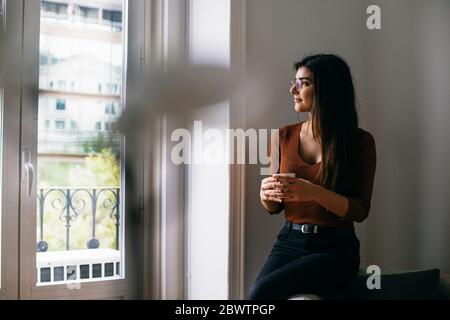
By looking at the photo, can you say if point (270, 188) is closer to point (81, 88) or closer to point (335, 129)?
point (335, 129)

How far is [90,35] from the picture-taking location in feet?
1.11

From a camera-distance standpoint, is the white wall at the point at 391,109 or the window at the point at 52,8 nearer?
the window at the point at 52,8

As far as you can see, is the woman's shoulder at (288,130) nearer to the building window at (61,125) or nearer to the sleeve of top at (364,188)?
the sleeve of top at (364,188)

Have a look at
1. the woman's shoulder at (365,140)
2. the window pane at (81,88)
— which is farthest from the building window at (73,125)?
the woman's shoulder at (365,140)

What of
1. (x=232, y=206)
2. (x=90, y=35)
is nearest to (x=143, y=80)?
(x=90, y=35)

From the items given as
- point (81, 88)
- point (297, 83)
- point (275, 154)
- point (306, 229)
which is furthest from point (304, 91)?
point (81, 88)

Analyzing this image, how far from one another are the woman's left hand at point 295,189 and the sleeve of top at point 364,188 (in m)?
0.08

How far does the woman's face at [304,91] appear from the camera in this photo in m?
0.98

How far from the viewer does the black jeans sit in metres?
0.94

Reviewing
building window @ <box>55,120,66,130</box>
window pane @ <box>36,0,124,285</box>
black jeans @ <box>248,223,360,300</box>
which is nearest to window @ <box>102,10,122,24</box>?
window pane @ <box>36,0,124,285</box>

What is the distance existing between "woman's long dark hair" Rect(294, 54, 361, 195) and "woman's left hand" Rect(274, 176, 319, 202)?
0.10 ft

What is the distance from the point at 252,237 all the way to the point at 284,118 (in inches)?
11.3

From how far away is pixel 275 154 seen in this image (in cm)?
103
